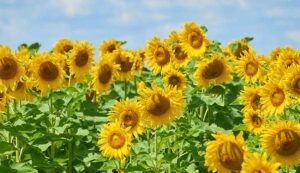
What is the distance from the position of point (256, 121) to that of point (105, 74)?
7.47 ft

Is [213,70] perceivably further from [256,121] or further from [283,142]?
[283,142]

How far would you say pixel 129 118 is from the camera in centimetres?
627

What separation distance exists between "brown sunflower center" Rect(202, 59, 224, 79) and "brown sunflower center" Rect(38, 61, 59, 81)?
6.52ft

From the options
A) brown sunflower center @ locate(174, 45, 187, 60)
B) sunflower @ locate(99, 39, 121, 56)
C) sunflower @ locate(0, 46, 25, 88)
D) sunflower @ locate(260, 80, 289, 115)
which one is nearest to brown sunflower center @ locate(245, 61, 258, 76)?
brown sunflower center @ locate(174, 45, 187, 60)

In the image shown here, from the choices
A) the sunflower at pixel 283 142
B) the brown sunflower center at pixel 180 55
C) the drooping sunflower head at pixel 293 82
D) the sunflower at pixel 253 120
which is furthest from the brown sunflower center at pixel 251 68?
the sunflower at pixel 283 142

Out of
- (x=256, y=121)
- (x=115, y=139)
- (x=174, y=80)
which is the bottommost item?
(x=115, y=139)

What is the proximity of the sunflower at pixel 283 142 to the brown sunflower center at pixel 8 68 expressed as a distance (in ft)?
10.6

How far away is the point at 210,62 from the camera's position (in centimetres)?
816

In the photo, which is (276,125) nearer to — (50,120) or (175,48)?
(50,120)

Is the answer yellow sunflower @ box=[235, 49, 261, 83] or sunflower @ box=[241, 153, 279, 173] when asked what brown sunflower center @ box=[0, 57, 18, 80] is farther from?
sunflower @ box=[241, 153, 279, 173]

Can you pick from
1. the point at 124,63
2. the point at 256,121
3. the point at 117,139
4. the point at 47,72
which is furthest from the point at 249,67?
the point at 117,139

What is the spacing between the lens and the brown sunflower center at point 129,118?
6238 mm

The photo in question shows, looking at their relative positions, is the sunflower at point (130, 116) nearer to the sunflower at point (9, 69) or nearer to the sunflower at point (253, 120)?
the sunflower at point (253, 120)

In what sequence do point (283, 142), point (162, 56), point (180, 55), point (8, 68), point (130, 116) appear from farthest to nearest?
point (180, 55) → point (162, 56) → point (8, 68) → point (130, 116) → point (283, 142)
